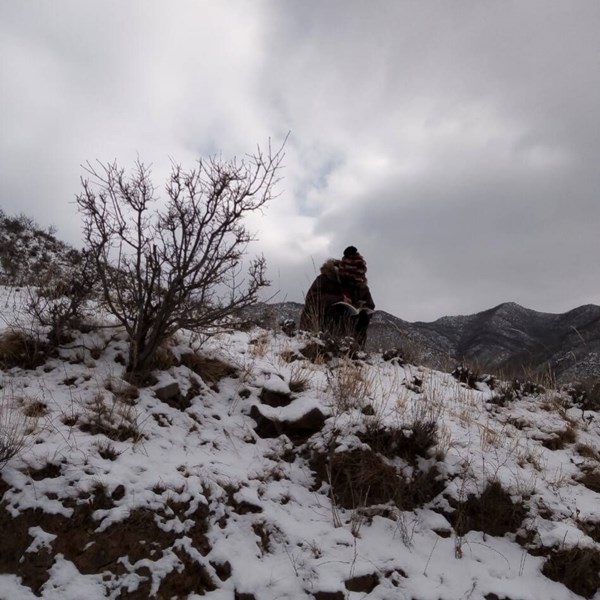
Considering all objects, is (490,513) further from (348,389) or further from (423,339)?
(423,339)

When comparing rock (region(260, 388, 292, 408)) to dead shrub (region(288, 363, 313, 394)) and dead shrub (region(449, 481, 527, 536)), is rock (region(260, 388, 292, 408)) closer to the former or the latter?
dead shrub (region(288, 363, 313, 394))

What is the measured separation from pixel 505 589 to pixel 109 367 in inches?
125

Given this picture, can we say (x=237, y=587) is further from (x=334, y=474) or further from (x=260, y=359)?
(x=260, y=359)

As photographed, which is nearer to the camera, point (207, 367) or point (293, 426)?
point (293, 426)

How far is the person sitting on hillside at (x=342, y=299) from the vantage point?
628cm

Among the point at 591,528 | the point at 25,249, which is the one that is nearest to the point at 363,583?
the point at 591,528

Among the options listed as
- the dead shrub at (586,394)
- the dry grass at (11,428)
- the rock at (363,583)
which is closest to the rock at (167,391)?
the dry grass at (11,428)

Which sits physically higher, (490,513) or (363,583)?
(490,513)

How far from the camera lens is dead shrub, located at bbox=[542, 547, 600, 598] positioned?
259cm

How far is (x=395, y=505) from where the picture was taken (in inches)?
120

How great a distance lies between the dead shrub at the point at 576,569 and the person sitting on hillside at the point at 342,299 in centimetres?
351

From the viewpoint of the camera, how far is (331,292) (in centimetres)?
688

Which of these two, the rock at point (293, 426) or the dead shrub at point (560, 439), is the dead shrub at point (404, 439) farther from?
the dead shrub at point (560, 439)

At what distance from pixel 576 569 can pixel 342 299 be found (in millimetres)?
4493
